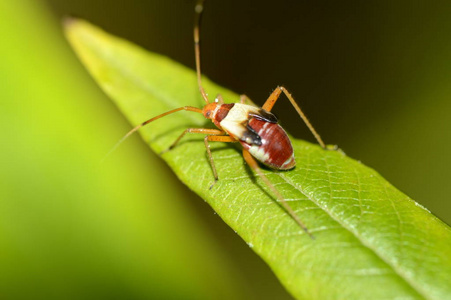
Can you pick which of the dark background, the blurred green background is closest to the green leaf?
the blurred green background

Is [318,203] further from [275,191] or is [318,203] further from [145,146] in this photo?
[145,146]

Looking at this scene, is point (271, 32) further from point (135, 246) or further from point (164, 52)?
point (135, 246)

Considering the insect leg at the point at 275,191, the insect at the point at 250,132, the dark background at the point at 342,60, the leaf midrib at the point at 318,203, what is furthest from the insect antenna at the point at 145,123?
the dark background at the point at 342,60

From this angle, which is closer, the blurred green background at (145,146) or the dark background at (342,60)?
the blurred green background at (145,146)

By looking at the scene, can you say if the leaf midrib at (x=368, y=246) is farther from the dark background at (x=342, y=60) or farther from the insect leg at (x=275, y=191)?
the dark background at (x=342, y=60)

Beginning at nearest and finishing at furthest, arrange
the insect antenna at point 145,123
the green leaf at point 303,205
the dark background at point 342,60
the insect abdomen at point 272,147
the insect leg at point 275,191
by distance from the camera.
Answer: the green leaf at point 303,205, the insect leg at point 275,191, the insect abdomen at point 272,147, the insect antenna at point 145,123, the dark background at point 342,60

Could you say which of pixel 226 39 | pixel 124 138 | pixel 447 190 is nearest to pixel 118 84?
pixel 124 138

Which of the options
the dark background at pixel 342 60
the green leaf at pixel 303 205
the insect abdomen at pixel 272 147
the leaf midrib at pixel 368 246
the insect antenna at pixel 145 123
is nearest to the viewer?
the leaf midrib at pixel 368 246
